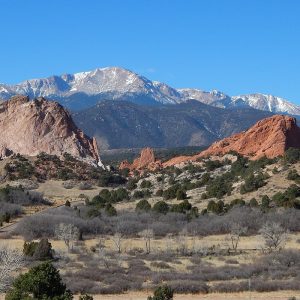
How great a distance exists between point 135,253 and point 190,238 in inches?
339

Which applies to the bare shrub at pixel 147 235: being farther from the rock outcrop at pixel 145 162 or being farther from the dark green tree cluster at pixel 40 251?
the rock outcrop at pixel 145 162

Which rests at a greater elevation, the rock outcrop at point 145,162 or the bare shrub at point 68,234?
the rock outcrop at point 145,162

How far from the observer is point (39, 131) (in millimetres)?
116312

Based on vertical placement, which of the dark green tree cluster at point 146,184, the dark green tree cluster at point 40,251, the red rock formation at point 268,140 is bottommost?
the dark green tree cluster at point 40,251

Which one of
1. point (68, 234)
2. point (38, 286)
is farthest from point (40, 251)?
point (38, 286)

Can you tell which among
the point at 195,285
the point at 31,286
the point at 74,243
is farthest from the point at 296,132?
the point at 31,286

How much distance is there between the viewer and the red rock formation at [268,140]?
98619mm

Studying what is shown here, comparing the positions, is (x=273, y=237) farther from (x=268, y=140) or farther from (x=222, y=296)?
(x=268, y=140)

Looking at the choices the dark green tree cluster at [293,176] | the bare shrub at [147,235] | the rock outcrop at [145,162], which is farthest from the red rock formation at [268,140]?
the bare shrub at [147,235]

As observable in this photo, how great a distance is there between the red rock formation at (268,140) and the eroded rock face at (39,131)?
857 inches

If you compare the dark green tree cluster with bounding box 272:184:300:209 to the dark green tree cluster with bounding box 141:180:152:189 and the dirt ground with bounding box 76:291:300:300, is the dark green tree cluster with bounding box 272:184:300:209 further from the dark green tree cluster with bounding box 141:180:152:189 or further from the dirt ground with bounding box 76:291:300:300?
the dirt ground with bounding box 76:291:300:300

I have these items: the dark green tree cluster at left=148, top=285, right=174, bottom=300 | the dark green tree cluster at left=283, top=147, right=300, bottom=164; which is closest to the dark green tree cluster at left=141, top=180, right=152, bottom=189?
the dark green tree cluster at left=283, top=147, right=300, bottom=164

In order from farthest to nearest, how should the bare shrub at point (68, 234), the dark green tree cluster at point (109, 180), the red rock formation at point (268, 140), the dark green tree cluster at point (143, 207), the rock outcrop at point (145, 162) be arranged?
the rock outcrop at point (145, 162) → the dark green tree cluster at point (109, 180) → the red rock formation at point (268, 140) → the dark green tree cluster at point (143, 207) → the bare shrub at point (68, 234)

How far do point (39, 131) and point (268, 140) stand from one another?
40392 mm
